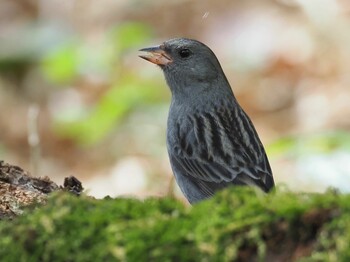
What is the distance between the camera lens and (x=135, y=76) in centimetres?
1143

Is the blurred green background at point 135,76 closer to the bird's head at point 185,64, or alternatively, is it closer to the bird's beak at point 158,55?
the bird's head at point 185,64

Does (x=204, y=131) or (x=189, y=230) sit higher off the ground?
(x=204, y=131)

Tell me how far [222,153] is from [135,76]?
5.93 meters

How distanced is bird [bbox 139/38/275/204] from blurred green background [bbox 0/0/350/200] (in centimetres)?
322

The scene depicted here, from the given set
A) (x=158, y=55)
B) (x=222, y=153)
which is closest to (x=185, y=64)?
(x=158, y=55)

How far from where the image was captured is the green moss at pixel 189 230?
2480 millimetres

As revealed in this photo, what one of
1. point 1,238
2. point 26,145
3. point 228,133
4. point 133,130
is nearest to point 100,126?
point 133,130

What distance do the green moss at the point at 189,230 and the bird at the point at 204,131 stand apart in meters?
2.43

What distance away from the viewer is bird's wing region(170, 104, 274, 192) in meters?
5.45

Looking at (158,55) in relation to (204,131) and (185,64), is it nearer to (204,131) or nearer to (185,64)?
(185,64)

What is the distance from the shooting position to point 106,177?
10.7m

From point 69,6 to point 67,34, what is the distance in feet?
5.49

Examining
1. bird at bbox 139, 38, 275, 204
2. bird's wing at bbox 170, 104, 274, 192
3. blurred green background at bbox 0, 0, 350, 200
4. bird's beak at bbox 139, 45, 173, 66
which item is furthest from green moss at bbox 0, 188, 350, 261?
blurred green background at bbox 0, 0, 350, 200

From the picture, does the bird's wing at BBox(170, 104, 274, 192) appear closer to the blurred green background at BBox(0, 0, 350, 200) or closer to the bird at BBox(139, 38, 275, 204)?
the bird at BBox(139, 38, 275, 204)
